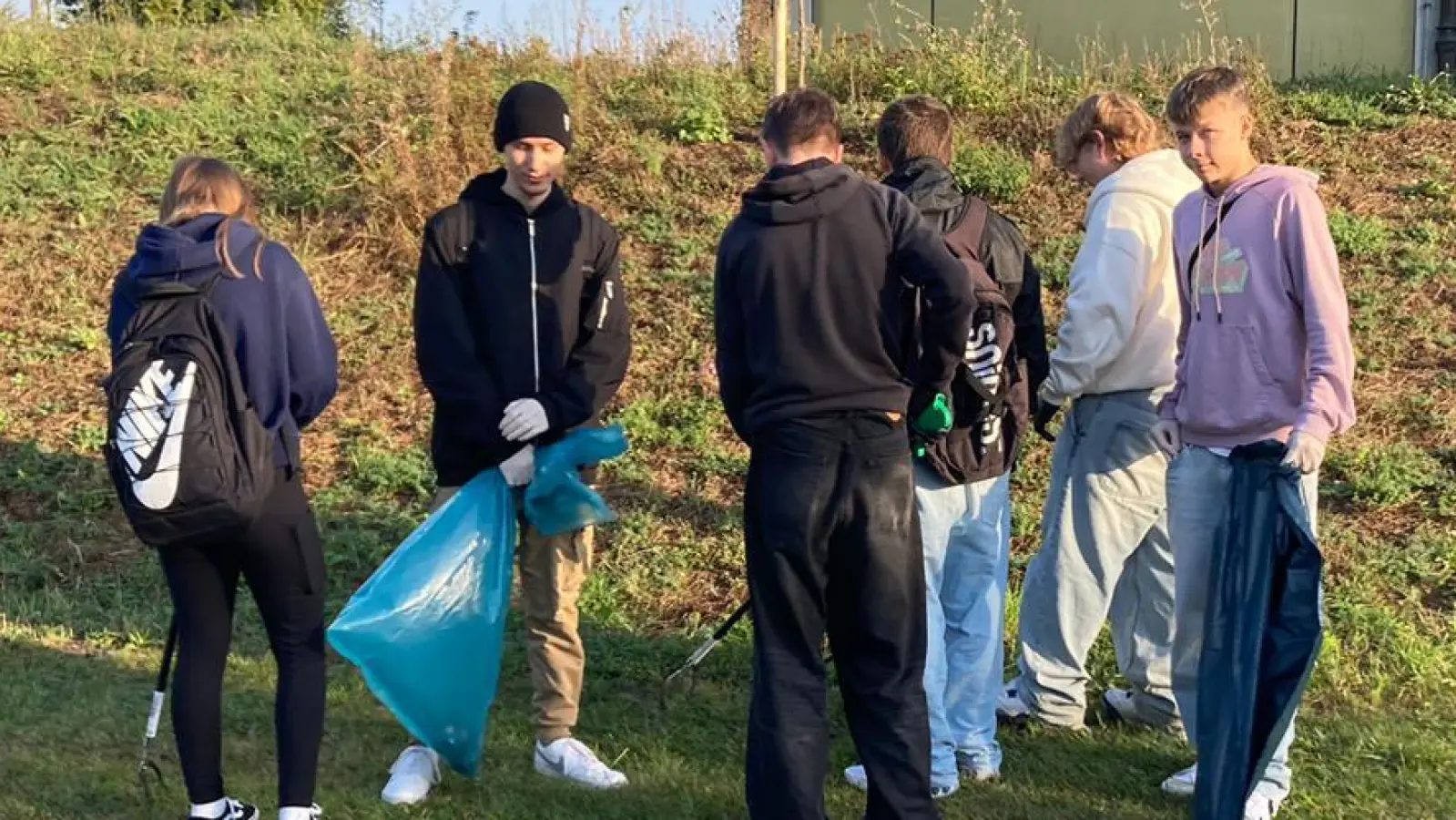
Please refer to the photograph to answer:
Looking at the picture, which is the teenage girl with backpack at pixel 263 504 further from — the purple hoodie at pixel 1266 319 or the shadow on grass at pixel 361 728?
the purple hoodie at pixel 1266 319

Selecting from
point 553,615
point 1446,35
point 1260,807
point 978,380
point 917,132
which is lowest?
point 1260,807

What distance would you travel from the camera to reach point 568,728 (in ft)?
14.4

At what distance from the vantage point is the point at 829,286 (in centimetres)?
342

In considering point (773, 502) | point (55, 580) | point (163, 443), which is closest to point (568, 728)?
point (773, 502)

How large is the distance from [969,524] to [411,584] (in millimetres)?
1611

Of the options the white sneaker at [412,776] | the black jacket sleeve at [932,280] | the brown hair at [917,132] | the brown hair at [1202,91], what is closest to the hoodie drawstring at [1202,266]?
the brown hair at [1202,91]

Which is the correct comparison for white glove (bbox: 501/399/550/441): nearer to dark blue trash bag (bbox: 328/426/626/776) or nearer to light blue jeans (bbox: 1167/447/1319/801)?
dark blue trash bag (bbox: 328/426/626/776)

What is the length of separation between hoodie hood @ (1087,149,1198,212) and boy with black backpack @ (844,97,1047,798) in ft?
1.14

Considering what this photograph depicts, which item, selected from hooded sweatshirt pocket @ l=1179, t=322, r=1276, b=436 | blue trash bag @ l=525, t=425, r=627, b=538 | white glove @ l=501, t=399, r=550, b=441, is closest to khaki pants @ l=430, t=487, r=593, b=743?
blue trash bag @ l=525, t=425, r=627, b=538

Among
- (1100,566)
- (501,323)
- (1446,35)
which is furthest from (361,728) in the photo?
(1446,35)

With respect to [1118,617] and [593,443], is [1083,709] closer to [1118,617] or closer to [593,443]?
[1118,617]

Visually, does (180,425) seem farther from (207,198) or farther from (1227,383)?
(1227,383)

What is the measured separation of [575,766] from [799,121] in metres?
2.08

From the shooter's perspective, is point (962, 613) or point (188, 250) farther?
point (962, 613)
